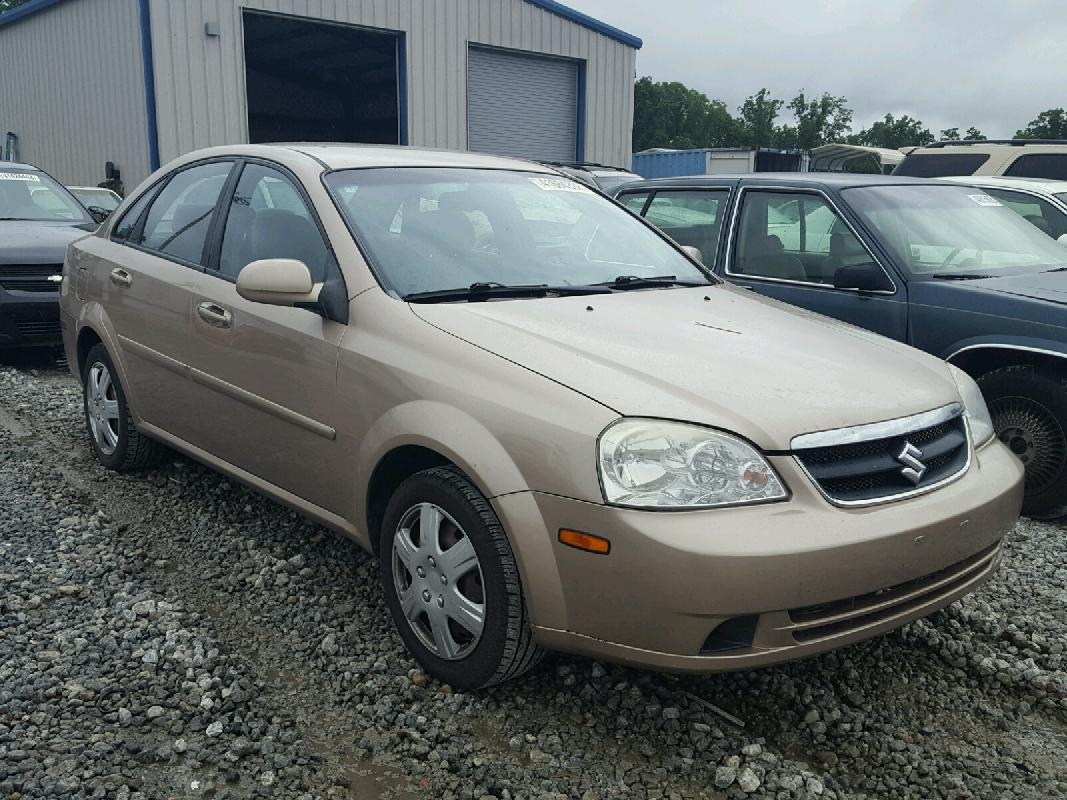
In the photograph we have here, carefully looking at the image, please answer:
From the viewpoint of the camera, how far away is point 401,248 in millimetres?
3416

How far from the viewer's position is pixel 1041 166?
33.7 ft

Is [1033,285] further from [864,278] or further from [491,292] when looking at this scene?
[491,292]

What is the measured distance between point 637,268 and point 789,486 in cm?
158

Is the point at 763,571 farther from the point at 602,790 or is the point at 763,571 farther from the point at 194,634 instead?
the point at 194,634

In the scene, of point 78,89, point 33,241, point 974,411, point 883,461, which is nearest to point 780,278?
point 974,411

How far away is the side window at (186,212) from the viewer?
4184 mm

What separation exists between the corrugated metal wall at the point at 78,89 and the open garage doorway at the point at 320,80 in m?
2.10

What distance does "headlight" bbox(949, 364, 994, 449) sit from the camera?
3.19 metres

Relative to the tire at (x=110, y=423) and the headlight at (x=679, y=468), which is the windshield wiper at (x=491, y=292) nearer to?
the headlight at (x=679, y=468)

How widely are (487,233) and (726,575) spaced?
69.8 inches

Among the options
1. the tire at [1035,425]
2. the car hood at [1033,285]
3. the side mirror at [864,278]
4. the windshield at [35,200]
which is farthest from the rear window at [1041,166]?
the windshield at [35,200]

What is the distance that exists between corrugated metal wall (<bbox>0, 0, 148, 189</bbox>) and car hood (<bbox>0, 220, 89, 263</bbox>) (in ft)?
21.9

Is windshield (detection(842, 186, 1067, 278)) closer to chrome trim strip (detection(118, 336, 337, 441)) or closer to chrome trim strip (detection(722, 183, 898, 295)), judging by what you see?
chrome trim strip (detection(722, 183, 898, 295))

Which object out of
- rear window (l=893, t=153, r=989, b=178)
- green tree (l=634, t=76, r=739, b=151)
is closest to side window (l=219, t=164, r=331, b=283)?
rear window (l=893, t=153, r=989, b=178)
